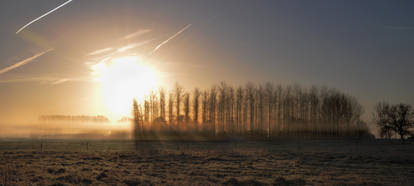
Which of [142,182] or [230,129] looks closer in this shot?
[142,182]

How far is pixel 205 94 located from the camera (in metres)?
95.5

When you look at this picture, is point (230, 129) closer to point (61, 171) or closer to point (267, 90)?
point (267, 90)

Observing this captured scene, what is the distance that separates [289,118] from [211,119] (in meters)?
22.3

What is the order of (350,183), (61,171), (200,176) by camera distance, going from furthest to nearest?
(61,171) → (200,176) → (350,183)

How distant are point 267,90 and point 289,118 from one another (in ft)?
33.2

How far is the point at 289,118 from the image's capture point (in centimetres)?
9244

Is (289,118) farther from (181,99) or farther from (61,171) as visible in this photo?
(61,171)

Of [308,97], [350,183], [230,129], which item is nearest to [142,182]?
[350,183]

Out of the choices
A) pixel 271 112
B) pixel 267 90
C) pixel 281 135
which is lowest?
pixel 281 135

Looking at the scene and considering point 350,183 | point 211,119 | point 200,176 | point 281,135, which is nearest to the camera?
point 350,183

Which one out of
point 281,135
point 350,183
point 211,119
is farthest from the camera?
point 211,119

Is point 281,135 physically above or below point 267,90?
below

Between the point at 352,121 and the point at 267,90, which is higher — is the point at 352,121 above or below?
below

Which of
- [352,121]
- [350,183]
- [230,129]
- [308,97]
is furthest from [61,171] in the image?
[352,121]
